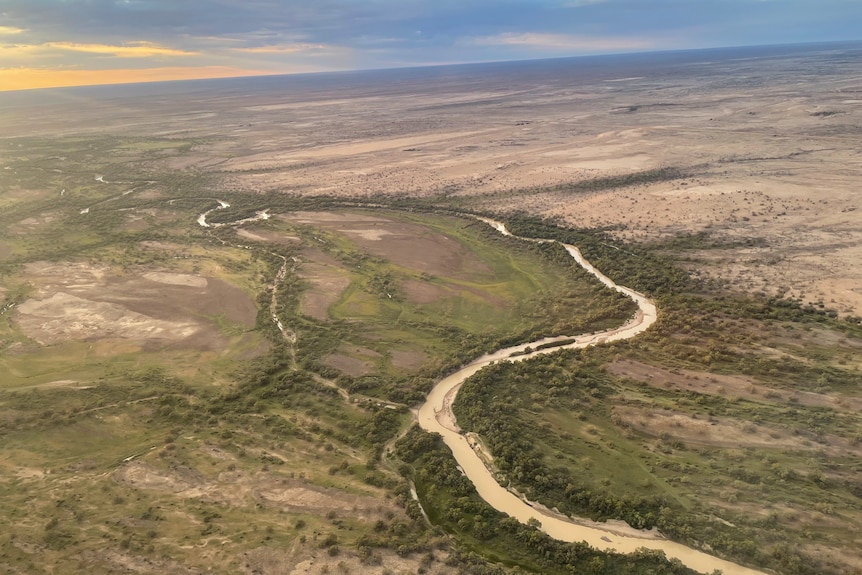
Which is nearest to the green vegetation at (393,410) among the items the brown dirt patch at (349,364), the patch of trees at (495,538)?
the patch of trees at (495,538)

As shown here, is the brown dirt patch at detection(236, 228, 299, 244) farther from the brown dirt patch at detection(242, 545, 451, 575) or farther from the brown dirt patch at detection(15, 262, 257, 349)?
the brown dirt patch at detection(242, 545, 451, 575)

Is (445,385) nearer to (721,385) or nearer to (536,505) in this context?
(536,505)

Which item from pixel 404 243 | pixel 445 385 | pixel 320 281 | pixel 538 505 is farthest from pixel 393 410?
pixel 404 243

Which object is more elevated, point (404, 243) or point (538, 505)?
point (404, 243)

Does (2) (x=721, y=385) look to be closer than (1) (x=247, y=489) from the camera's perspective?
No

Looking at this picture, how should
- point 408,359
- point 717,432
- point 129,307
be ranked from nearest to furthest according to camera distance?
point 717,432, point 408,359, point 129,307

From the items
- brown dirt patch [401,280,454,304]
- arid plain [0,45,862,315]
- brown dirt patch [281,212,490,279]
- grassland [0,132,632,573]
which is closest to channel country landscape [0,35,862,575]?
grassland [0,132,632,573]

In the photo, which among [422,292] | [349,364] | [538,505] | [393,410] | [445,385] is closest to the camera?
[538,505]
